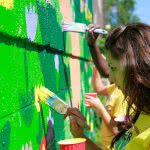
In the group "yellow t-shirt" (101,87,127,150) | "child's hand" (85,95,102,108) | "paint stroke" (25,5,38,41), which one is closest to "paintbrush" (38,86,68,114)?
"paint stroke" (25,5,38,41)

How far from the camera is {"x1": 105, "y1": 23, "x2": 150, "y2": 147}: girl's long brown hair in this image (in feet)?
7.05

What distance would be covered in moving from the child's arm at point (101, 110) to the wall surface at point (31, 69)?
0.18 meters

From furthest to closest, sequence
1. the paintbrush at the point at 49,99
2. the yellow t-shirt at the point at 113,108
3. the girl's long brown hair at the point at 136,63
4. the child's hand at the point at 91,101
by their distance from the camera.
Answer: the yellow t-shirt at the point at 113,108 → the child's hand at the point at 91,101 → the paintbrush at the point at 49,99 → the girl's long brown hair at the point at 136,63

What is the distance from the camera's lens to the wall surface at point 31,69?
1807 millimetres

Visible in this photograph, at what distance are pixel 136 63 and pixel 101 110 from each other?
4.17 ft

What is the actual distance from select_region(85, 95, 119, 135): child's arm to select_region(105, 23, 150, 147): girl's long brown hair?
1089 millimetres

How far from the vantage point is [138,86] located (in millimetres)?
2150

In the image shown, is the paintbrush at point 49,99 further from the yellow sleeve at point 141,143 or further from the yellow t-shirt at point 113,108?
the yellow t-shirt at point 113,108

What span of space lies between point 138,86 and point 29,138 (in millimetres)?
580

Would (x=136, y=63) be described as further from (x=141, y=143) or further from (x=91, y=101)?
(x=91, y=101)

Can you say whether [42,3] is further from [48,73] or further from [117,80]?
[117,80]

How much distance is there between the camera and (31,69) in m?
2.24

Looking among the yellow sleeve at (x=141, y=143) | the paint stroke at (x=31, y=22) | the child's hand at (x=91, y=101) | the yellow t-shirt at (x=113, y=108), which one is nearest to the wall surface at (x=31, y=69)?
the paint stroke at (x=31, y=22)

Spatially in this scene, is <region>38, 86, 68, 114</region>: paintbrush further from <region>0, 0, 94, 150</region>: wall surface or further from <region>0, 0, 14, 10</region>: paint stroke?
<region>0, 0, 14, 10</region>: paint stroke
